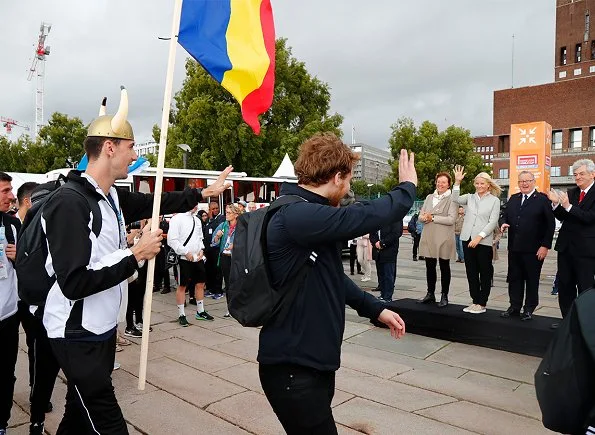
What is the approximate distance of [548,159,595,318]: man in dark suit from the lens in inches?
214

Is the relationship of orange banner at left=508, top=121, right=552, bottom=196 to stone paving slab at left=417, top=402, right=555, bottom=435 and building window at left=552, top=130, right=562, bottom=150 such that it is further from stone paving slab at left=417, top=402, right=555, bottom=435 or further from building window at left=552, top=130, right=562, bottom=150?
building window at left=552, top=130, right=562, bottom=150

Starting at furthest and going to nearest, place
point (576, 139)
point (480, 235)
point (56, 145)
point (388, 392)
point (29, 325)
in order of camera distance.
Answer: point (576, 139) < point (56, 145) < point (480, 235) < point (388, 392) < point (29, 325)

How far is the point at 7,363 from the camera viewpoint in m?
3.33

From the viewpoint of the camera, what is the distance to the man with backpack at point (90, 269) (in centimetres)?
209

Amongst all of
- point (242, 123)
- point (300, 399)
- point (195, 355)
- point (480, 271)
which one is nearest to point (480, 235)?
point (480, 271)

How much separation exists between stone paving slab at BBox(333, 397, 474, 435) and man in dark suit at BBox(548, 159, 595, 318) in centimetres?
305

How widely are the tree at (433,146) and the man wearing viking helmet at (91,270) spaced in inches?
1470

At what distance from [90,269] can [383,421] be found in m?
2.63

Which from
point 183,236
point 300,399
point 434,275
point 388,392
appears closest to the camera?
point 300,399

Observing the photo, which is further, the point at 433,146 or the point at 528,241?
the point at 433,146

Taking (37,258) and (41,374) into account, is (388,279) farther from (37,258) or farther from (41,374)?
(37,258)

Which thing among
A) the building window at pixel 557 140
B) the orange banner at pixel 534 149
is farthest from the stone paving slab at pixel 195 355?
the building window at pixel 557 140

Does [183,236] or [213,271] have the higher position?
[183,236]

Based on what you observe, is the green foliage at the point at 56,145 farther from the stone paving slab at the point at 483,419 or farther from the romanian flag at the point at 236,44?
the stone paving slab at the point at 483,419
